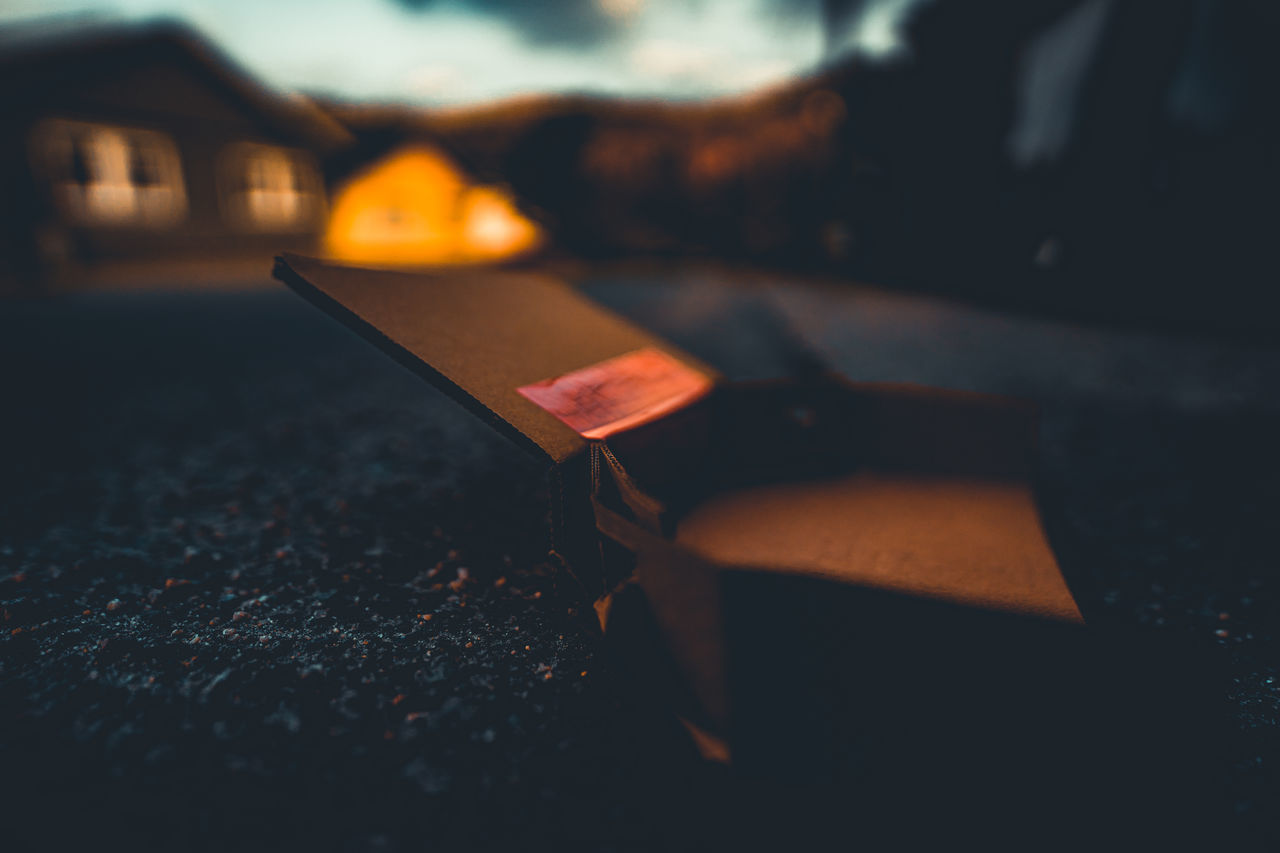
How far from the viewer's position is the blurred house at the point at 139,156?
33.4 feet

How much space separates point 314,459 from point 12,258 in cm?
1164

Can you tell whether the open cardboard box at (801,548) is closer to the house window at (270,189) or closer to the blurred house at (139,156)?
the blurred house at (139,156)

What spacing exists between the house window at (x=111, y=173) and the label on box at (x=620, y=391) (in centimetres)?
1419

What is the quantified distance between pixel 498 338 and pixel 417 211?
52.4 feet

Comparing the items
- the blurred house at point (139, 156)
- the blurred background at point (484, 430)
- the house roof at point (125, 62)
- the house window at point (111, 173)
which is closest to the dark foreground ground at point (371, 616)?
the blurred background at point (484, 430)

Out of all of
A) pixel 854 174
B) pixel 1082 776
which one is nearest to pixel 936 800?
pixel 1082 776

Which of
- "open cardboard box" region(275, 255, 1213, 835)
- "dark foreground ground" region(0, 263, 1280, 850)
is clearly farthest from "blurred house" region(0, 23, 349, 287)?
"open cardboard box" region(275, 255, 1213, 835)

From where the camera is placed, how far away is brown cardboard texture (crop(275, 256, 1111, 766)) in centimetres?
103

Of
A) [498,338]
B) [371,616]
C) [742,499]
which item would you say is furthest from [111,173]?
[742,499]

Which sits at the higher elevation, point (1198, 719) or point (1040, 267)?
point (1040, 267)

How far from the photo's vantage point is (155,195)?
12.2 m

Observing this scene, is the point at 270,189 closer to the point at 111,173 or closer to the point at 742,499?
the point at 111,173

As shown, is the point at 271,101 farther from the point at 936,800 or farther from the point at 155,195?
the point at 936,800

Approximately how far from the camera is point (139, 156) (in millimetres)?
12008
